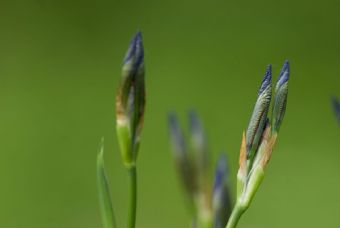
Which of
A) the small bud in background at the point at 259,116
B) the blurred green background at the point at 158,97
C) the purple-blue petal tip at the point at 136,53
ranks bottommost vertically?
the blurred green background at the point at 158,97

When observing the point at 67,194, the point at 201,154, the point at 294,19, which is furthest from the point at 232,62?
the point at 201,154

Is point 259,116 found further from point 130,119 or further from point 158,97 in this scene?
point 158,97

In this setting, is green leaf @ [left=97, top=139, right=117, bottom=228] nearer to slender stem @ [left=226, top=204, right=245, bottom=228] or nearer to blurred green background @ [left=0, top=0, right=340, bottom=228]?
slender stem @ [left=226, top=204, right=245, bottom=228]

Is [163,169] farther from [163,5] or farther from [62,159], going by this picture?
[163,5]

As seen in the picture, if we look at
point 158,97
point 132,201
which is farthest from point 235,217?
point 158,97

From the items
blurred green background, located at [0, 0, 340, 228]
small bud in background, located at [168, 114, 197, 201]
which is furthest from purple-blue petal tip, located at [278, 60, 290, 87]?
blurred green background, located at [0, 0, 340, 228]

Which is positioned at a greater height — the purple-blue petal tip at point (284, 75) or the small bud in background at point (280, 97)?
the purple-blue petal tip at point (284, 75)

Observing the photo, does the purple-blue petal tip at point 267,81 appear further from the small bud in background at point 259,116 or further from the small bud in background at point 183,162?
the small bud in background at point 183,162

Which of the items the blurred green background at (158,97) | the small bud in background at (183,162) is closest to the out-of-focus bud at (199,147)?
the small bud in background at (183,162)
